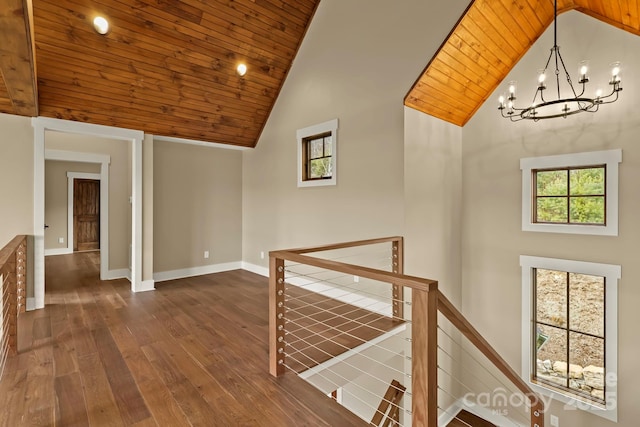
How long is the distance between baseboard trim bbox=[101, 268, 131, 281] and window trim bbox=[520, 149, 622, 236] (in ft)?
20.9

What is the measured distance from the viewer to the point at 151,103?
14.9 ft

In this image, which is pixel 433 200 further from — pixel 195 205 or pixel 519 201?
pixel 195 205

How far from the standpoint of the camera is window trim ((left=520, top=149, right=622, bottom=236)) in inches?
145

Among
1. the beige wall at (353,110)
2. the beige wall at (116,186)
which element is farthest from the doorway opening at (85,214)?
the beige wall at (353,110)

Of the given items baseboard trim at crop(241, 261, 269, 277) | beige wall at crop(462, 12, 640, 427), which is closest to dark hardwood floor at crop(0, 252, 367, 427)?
baseboard trim at crop(241, 261, 269, 277)

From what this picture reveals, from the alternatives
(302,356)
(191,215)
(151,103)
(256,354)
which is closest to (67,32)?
(151,103)

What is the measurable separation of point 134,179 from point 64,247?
5694mm

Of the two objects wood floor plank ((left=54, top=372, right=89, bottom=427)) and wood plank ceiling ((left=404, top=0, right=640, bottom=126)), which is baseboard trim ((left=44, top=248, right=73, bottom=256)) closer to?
wood floor plank ((left=54, top=372, right=89, bottom=427))

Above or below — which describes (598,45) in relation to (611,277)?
above

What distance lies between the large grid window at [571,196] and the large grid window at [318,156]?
2847 mm

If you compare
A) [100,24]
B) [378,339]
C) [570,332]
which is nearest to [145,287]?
[100,24]

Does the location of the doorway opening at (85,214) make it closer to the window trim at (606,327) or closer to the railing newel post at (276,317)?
the railing newel post at (276,317)

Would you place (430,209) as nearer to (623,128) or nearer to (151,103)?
(623,128)

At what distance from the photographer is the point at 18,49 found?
2.13 metres
